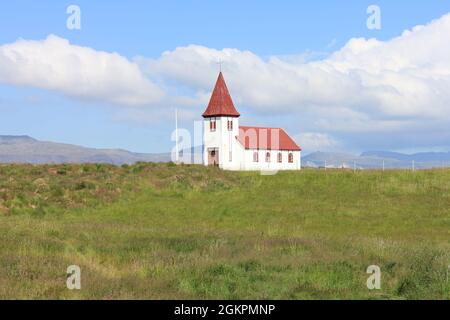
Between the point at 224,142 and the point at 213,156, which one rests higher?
the point at 224,142

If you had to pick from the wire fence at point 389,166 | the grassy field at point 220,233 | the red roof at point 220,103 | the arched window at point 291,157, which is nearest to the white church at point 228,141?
the red roof at point 220,103

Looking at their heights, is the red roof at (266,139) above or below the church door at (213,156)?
above

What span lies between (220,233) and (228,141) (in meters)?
45.8

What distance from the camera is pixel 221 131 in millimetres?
69125

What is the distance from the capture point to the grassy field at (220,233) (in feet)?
44.7

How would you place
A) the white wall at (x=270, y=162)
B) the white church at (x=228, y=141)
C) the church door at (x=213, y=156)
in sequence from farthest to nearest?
the white wall at (x=270, y=162) < the white church at (x=228, y=141) < the church door at (x=213, y=156)

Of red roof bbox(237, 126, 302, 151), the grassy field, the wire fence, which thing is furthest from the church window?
the grassy field

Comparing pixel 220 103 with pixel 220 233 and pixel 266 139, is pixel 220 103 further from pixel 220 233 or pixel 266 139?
pixel 220 233

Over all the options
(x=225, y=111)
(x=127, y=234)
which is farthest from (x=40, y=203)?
(x=225, y=111)

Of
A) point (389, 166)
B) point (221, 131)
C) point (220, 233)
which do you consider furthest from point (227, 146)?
point (220, 233)

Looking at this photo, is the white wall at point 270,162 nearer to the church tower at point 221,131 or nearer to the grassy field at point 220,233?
the church tower at point 221,131

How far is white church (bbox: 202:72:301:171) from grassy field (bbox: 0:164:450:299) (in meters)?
14.1

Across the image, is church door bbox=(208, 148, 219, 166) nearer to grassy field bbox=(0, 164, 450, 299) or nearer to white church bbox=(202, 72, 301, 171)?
white church bbox=(202, 72, 301, 171)
